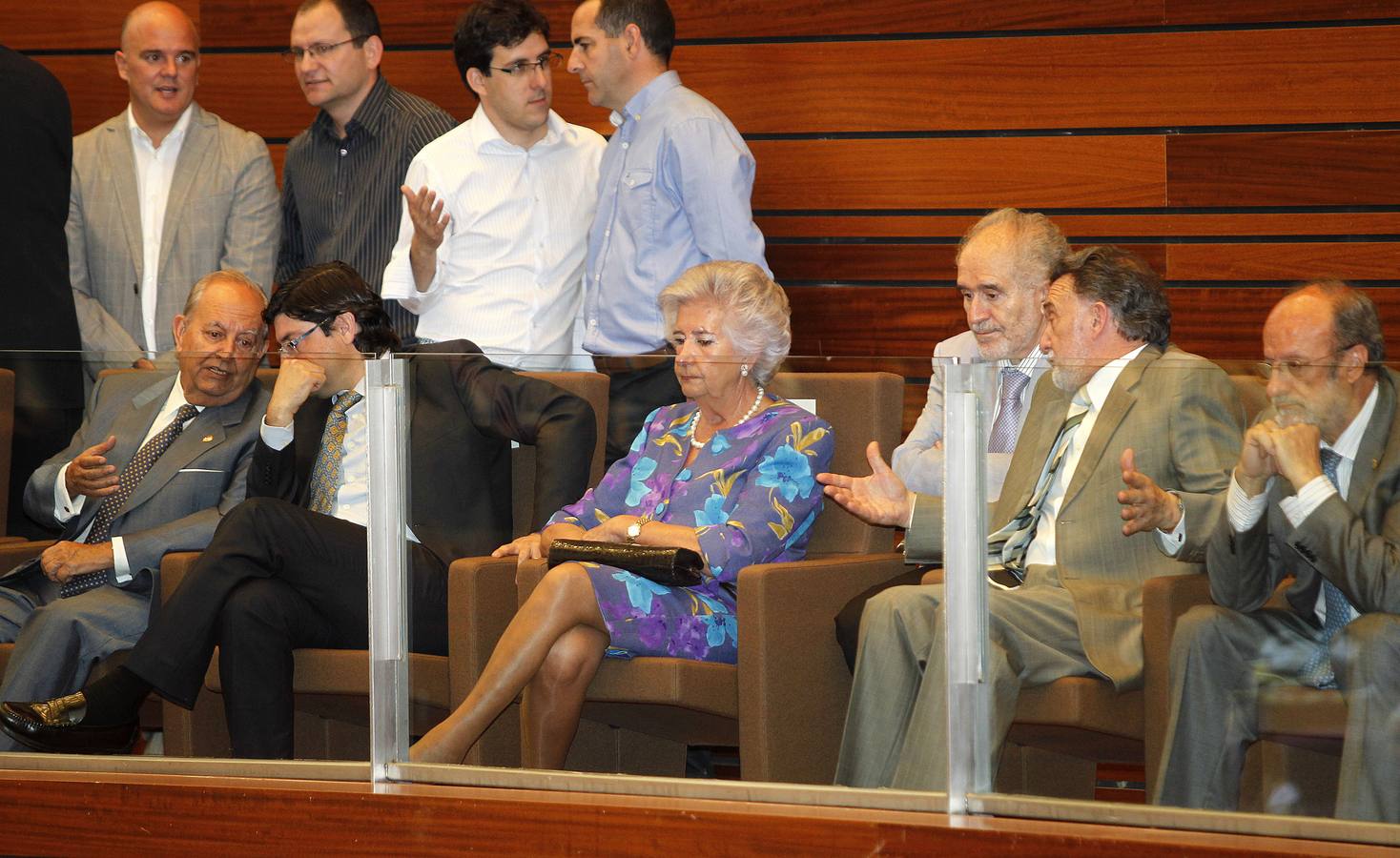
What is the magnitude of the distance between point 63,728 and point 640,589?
1.03m

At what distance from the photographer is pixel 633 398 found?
2.78m

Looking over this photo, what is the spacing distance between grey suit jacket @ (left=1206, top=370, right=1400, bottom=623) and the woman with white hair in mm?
756

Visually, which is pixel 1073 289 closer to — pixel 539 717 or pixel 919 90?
pixel 539 717

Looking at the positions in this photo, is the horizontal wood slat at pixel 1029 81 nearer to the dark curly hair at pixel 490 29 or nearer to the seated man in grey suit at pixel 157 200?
the seated man in grey suit at pixel 157 200

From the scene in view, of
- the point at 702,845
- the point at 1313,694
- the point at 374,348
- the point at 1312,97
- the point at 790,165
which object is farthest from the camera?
the point at 790,165

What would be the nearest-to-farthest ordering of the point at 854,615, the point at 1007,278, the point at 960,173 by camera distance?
the point at 854,615
the point at 1007,278
the point at 960,173

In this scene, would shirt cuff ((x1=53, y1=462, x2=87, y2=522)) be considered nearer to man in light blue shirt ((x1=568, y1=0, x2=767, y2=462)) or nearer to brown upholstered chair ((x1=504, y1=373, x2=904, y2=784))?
brown upholstered chair ((x1=504, y1=373, x2=904, y2=784))

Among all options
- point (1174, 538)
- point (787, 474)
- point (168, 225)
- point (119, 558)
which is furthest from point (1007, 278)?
point (168, 225)

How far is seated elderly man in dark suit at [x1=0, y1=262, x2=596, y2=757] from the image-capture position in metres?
2.66

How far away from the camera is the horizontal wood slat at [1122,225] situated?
4363 millimetres

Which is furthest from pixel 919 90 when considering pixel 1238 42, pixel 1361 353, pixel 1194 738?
pixel 1194 738

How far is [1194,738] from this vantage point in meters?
2.28

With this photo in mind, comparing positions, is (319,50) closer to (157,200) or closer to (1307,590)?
(157,200)

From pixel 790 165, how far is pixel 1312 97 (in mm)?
1432
